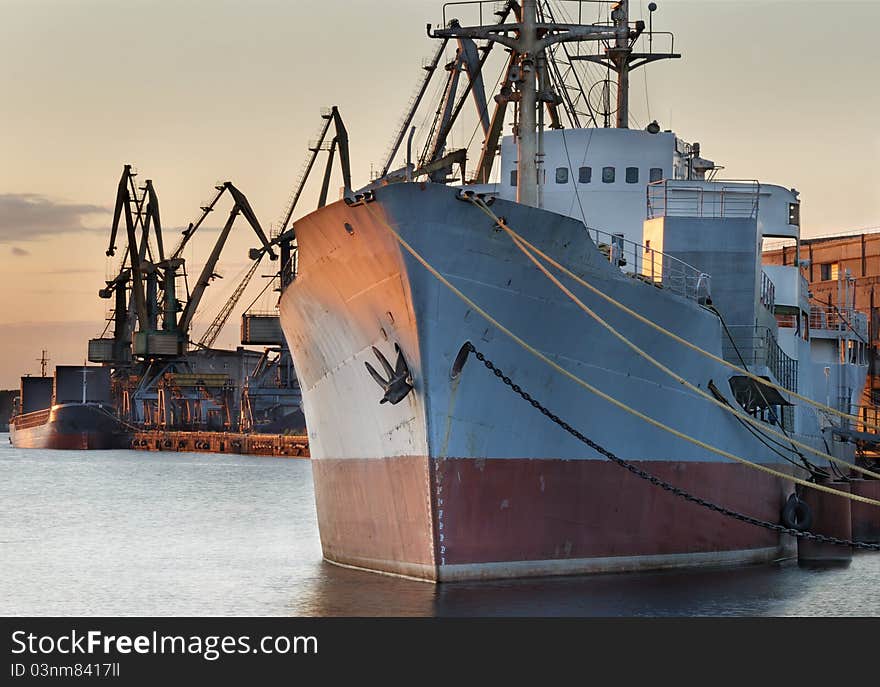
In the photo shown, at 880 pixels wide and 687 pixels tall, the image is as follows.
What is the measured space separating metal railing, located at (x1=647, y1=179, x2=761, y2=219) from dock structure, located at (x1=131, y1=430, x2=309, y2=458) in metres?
61.2

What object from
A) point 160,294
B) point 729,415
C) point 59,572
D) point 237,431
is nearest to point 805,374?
point 729,415

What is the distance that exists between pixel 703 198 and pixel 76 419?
8534cm

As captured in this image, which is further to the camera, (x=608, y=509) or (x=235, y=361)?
(x=235, y=361)

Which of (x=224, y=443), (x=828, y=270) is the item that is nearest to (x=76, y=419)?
(x=224, y=443)

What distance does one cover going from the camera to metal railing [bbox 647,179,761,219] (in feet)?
73.4

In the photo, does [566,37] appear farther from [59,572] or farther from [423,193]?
[59,572]

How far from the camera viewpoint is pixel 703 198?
2292 cm

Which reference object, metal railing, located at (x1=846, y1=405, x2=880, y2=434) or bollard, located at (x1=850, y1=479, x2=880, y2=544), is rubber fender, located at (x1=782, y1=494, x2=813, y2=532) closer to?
metal railing, located at (x1=846, y1=405, x2=880, y2=434)

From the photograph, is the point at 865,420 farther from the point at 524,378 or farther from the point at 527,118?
the point at 524,378

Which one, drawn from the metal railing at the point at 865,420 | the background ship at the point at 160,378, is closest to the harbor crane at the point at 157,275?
the background ship at the point at 160,378
